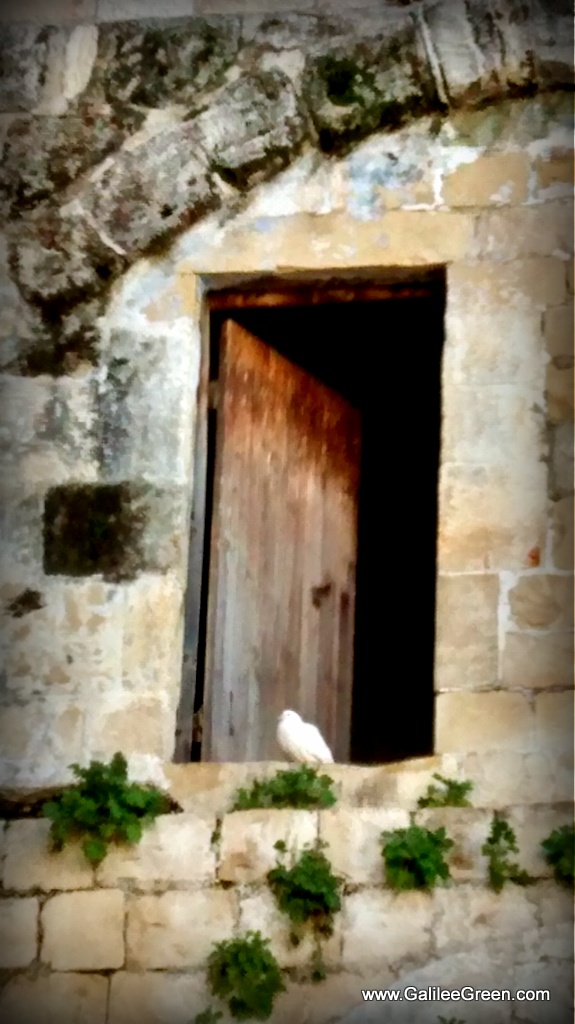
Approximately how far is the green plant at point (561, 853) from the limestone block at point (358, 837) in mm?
342

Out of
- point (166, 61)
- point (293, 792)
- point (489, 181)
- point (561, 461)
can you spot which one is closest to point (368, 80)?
point (489, 181)

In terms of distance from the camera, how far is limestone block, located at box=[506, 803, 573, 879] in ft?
10.3

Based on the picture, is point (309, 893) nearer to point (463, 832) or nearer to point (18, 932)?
point (463, 832)

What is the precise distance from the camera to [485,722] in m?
3.29

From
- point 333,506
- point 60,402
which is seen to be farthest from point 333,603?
point 60,402

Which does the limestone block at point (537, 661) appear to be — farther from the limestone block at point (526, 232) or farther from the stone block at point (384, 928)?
the limestone block at point (526, 232)

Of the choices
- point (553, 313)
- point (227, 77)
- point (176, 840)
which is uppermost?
point (227, 77)

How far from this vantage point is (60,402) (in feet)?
12.1

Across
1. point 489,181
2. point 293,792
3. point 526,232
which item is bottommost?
point 293,792

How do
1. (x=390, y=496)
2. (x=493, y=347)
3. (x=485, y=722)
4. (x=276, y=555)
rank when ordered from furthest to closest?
(x=390, y=496) < (x=276, y=555) < (x=493, y=347) < (x=485, y=722)

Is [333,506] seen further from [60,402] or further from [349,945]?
[349,945]

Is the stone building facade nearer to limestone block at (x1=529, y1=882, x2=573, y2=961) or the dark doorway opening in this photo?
limestone block at (x1=529, y1=882, x2=573, y2=961)

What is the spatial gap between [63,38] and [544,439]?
1839mm

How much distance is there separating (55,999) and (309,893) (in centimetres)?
67
